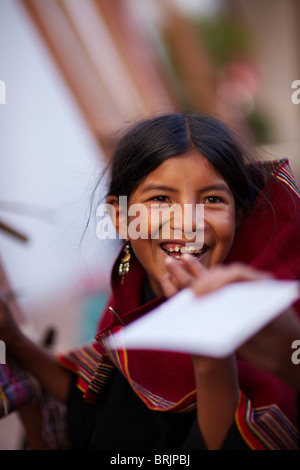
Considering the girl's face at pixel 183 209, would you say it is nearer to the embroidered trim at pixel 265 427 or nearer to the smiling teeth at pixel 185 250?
the smiling teeth at pixel 185 250

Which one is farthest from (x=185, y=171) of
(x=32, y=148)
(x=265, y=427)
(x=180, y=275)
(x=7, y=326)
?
(x=32, y=148)

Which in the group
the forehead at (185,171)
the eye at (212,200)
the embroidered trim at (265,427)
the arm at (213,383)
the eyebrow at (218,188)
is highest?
the forehead at (185,171)

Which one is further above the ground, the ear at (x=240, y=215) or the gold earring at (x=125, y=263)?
the ear at (x=240, y=215)

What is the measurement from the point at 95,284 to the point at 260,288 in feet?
8.09

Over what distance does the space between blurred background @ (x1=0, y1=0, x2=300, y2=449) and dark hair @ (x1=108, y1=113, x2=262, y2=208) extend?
0.35 feet

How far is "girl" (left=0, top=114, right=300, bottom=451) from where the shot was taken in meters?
0.74

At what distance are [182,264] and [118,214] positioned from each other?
35 centimetres

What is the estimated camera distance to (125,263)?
3.32ft

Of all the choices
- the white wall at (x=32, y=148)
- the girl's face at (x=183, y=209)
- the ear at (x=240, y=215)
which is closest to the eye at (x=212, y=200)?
the girl's face at (x=183, y=209)

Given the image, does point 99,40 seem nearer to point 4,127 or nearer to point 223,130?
point 4,127

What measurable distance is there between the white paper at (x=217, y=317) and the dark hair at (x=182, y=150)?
1.31ft

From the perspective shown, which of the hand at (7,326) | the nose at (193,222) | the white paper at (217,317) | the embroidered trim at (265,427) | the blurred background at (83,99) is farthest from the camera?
the blurred background at (83,99)

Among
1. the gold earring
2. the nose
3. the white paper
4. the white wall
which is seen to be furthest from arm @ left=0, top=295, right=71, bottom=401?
the white wall

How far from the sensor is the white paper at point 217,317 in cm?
55
